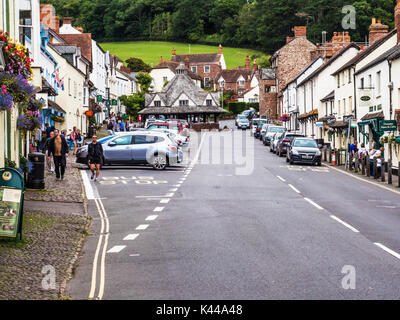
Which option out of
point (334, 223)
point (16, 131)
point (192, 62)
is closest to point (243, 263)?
point (334, 223)

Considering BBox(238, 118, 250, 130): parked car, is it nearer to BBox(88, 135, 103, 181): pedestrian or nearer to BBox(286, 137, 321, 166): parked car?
BBox(286, 137, 321, 166): parked car

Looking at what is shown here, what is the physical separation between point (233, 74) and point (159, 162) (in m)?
117

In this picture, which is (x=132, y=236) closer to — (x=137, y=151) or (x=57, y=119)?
(x=137, y=151)

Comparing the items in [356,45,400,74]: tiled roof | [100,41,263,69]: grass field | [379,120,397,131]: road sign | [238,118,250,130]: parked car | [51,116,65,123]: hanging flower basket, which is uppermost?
[100,41,263,69]: grass field

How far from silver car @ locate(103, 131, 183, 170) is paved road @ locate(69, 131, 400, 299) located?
17.7 ft

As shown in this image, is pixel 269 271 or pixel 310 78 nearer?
pixel 269 271

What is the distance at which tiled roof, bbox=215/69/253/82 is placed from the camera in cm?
14300

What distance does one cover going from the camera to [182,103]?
99.3 metres

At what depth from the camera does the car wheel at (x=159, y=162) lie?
29266 mm

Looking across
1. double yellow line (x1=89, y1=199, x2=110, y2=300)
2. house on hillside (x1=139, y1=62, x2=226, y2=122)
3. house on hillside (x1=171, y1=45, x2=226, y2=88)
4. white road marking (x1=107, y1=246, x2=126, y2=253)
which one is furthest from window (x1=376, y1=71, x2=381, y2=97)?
house on hillside (x1=171, y1=45, x2=226, y2=88)

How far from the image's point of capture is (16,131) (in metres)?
20.2
